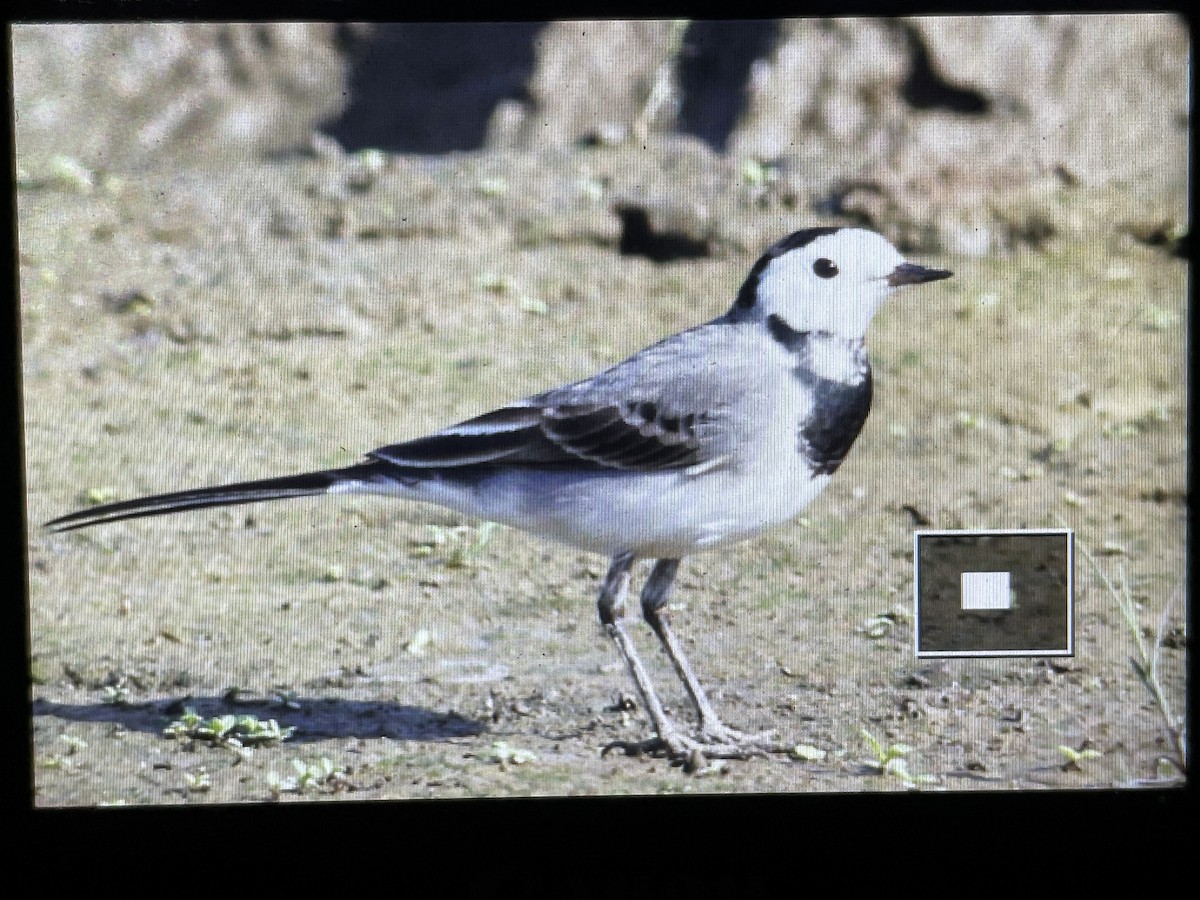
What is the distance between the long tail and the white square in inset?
1098mm

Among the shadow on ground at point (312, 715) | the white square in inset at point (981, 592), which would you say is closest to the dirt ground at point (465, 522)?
the shadow on ground at point (312, 715)

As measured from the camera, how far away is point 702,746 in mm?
2736

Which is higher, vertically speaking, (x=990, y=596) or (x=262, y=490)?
(x=262, y=490)

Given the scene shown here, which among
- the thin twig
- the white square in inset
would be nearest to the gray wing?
the white square in inset

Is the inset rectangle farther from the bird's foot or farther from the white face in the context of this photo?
the white face

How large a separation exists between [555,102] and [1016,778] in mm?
1589

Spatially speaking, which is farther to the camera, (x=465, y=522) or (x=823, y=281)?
(x=465, y=522)

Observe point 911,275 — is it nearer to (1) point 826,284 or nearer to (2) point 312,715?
(1) point 826,284

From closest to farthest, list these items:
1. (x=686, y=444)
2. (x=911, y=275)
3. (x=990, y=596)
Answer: (x=686, y=444) < (x=911, y=275) < (x=990, y=596)

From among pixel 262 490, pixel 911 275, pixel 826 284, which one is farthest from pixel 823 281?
pixel 262 490

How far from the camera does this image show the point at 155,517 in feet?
9.54

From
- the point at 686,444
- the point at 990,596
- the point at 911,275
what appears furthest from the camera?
the point at 990,596

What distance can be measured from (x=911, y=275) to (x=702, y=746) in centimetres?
94

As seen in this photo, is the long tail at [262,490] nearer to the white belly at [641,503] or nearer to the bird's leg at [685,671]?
the white belly at [641,503]
